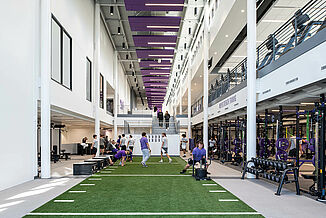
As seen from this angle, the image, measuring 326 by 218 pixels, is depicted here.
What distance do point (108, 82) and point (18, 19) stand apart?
49.9 feet

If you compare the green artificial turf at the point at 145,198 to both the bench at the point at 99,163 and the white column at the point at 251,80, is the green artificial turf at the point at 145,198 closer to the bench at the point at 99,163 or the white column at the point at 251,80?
the white column at the point at 251,80

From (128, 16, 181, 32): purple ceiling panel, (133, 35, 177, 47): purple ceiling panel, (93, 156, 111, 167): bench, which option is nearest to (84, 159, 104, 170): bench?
(93, 156, 111, 167): bench

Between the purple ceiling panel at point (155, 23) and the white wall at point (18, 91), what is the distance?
24.5ft

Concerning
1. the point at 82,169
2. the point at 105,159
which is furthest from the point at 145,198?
the point at 105,159

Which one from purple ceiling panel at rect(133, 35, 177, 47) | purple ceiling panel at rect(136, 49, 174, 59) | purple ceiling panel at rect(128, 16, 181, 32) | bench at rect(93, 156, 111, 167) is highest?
purple ceiling panel at rect(128, 16, 181, 32)

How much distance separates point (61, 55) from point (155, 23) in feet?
20.7

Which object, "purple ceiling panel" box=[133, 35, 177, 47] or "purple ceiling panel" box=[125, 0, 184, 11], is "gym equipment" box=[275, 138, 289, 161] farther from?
"purple ceiling panel" box=[133, 35, 177, 47]

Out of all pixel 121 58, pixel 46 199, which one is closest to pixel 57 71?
pixel 46 199

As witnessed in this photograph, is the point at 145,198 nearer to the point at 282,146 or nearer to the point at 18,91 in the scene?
the point at 18,91

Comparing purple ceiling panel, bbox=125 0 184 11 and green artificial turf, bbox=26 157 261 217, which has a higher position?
purple ceiling panel, bbox=125 0 184 11

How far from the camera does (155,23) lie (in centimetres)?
1647

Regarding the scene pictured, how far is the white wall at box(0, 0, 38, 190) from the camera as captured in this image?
7.48 m

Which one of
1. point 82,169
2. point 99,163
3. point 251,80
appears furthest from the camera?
point 99,163

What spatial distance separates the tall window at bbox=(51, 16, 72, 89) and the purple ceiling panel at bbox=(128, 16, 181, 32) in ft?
15.4
